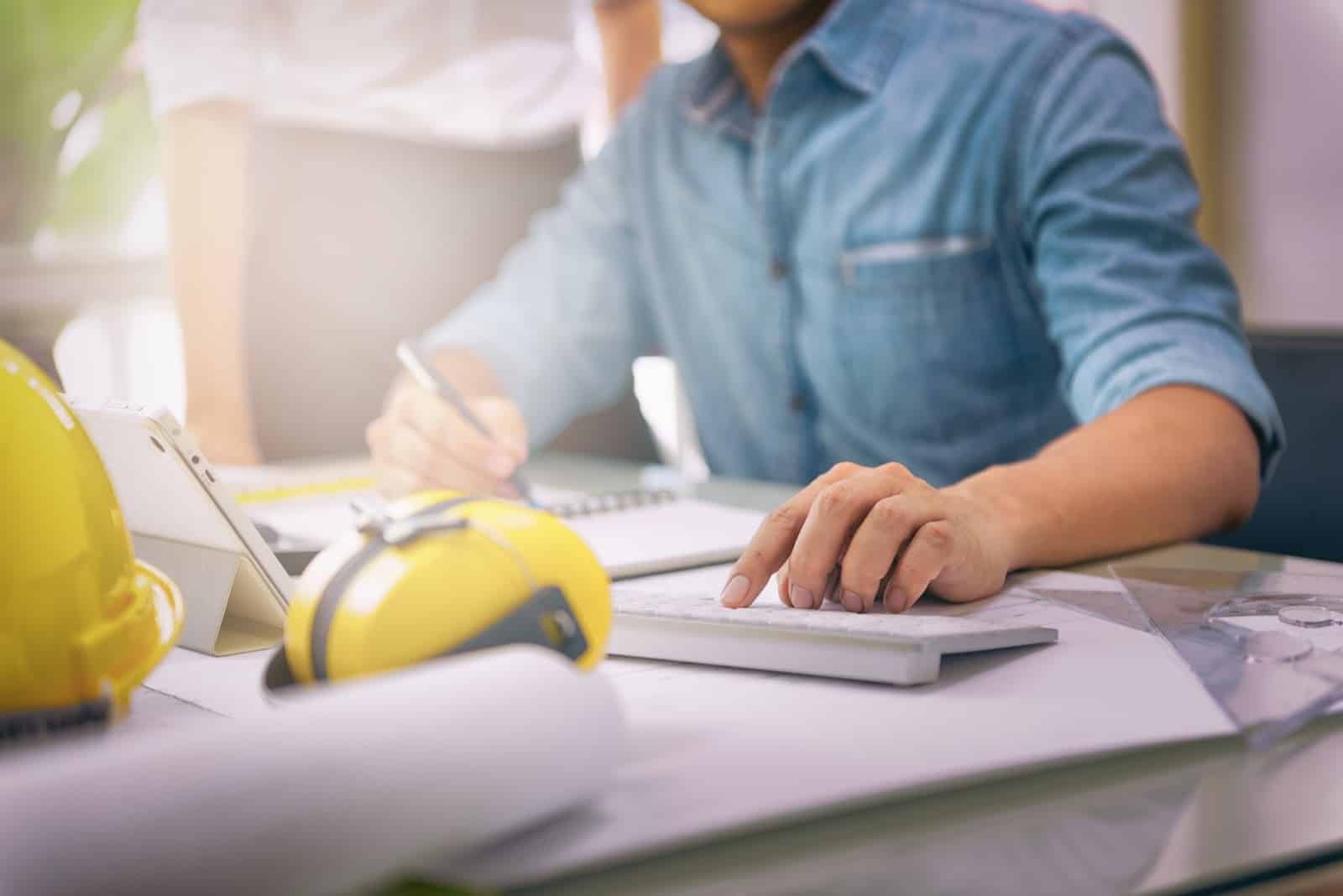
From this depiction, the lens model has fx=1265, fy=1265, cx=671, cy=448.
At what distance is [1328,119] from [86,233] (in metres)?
1.59

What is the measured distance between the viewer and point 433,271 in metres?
1.56

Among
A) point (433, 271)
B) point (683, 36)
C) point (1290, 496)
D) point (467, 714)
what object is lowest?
point (1290, 496)

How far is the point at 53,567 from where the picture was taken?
0.37 m

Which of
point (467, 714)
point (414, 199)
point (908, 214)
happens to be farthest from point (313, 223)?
point (467, 714)

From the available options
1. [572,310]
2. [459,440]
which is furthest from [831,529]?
[572,310]

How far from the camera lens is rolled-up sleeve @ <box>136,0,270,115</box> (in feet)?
4.59

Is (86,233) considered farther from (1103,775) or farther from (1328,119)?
(1328,119)

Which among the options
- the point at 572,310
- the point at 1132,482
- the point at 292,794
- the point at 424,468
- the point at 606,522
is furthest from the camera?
the point at 572,310

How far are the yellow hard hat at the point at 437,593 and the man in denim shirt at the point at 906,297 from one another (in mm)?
179

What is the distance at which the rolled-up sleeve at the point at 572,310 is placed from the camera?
4.13ft

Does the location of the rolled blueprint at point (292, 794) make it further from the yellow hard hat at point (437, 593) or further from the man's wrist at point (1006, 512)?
the man's wrist at point (1006, 512)

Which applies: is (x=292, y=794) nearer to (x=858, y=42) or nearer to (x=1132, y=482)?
(x=1132, y=482)

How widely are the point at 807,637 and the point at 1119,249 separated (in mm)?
564

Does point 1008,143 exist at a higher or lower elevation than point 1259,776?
higher
